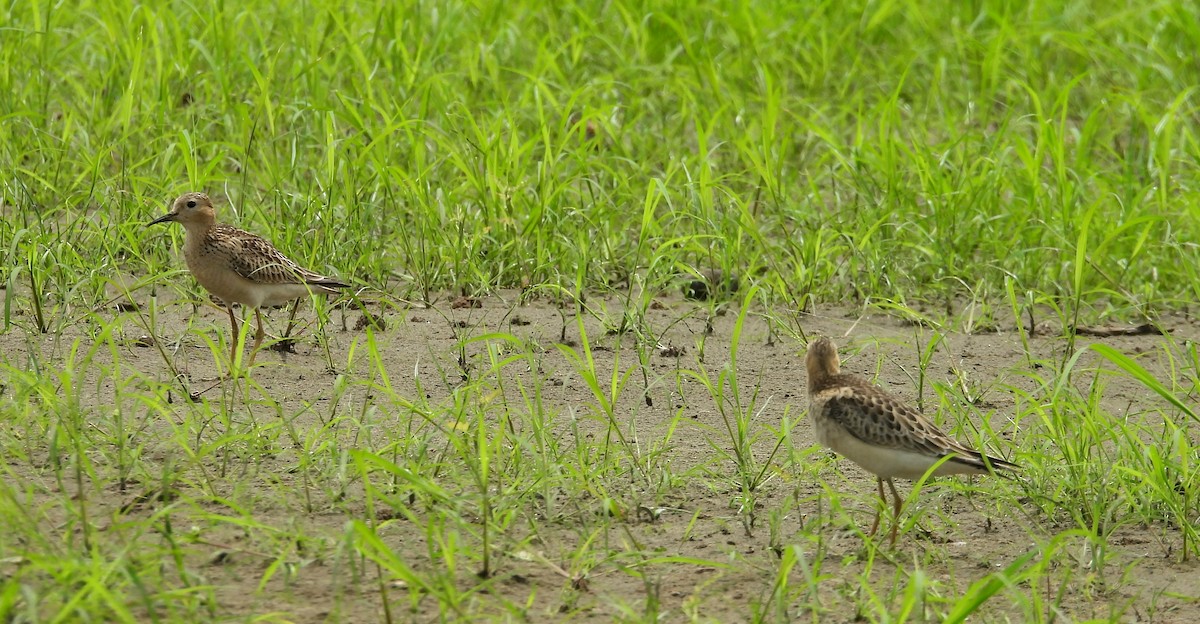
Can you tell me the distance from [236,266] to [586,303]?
5.40ft

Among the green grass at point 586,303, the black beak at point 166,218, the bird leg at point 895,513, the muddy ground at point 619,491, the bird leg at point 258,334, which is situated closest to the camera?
the muddy ground at point 619,491

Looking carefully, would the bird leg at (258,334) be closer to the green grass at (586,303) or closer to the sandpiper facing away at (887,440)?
the green grass at (586,303)

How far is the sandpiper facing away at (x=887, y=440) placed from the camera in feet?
17.6

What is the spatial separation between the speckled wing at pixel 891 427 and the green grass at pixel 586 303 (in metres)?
0.29

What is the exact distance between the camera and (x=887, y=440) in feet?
17.6

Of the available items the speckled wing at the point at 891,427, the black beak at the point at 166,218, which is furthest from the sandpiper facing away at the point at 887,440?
the black beak at the point at 166,218

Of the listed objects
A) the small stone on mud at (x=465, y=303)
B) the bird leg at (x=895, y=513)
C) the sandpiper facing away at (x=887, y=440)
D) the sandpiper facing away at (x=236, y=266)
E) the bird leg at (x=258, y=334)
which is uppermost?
the sandpiper facing away at (x=236, y=266)

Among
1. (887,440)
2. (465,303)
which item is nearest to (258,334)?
(465,303)

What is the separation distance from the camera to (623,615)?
479 centimetres

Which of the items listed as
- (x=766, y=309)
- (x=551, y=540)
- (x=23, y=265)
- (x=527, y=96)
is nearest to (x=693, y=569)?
(x=551, y=540)

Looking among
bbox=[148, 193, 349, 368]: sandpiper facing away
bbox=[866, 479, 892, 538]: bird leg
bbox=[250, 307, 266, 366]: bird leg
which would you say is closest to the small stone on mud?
bbox=[148, 193, 349, 368]: sandpiper facing away

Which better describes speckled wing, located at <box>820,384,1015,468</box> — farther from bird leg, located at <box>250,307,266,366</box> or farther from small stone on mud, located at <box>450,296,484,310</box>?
bird leg, located at <box>250,307,266,366</box>

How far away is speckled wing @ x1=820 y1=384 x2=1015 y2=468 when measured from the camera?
537 cm

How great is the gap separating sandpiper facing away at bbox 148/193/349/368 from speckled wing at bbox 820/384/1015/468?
257 cm
